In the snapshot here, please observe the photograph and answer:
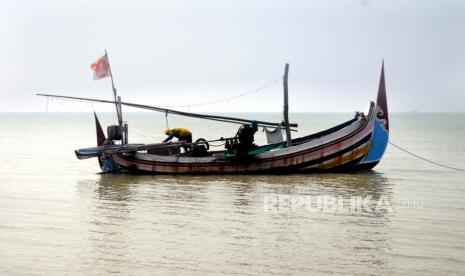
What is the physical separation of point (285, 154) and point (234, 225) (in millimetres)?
8353

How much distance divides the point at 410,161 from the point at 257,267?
2073 cm

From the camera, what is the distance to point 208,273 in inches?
316

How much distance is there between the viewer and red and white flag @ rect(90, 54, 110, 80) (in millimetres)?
20453

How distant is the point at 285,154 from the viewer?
19.3 meters

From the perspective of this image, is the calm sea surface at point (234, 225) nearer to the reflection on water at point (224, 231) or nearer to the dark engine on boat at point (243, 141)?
the reflection on water at point (224, 231)

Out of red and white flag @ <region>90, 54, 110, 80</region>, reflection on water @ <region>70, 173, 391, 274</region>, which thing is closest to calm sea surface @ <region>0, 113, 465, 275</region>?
reflection on water @ <region>70, 173, 391, 274</region>

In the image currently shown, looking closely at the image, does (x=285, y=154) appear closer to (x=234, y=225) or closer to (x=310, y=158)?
(x=310, y=158)

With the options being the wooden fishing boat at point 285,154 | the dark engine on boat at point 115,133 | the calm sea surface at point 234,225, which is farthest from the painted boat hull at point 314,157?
the dark engine on boat at point 115,133

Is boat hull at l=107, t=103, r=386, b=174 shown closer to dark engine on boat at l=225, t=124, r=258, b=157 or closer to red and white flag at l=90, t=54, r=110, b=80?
dark engine on boat at l=225, t=124, r=258, b=157

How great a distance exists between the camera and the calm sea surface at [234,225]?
27.8 feet

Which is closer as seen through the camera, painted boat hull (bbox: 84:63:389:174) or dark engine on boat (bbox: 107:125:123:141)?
painted boat hull (bbox: 84:63:389:174)

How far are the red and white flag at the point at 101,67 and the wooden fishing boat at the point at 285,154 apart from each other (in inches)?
45.9

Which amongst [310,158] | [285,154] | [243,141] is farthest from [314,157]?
[243,141]

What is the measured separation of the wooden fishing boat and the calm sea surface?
66cm
